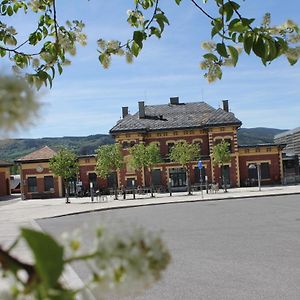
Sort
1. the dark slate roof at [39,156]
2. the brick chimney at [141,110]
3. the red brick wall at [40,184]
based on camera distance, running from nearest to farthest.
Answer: the red brick wall at [40,184] → the dark slate roof at [39,156] → the brick chimney at [141,110]

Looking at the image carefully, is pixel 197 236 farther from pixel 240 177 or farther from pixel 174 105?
pixel 174 105

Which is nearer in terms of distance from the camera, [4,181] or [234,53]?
[234,53]

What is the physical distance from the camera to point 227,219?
62.2ft

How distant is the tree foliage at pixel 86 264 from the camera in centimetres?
56

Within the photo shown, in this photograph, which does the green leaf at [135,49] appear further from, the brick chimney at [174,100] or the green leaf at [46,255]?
the brick chimney at [174,100]

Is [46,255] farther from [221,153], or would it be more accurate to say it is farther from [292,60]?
[221,153]

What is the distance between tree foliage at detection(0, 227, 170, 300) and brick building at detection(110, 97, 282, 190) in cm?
4921

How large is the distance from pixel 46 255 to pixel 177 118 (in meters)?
53.6

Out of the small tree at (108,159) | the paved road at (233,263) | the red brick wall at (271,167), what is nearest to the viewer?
the paved road at (233,263)

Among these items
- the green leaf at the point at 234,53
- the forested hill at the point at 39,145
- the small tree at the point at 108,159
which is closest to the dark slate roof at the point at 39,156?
the forested hill at the point at 39,145

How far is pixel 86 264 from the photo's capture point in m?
0.59

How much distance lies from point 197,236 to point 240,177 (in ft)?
123

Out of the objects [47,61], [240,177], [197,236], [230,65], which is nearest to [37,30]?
[47,61]

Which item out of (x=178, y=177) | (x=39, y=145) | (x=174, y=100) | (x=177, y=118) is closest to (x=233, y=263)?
(x=178, y=177)
